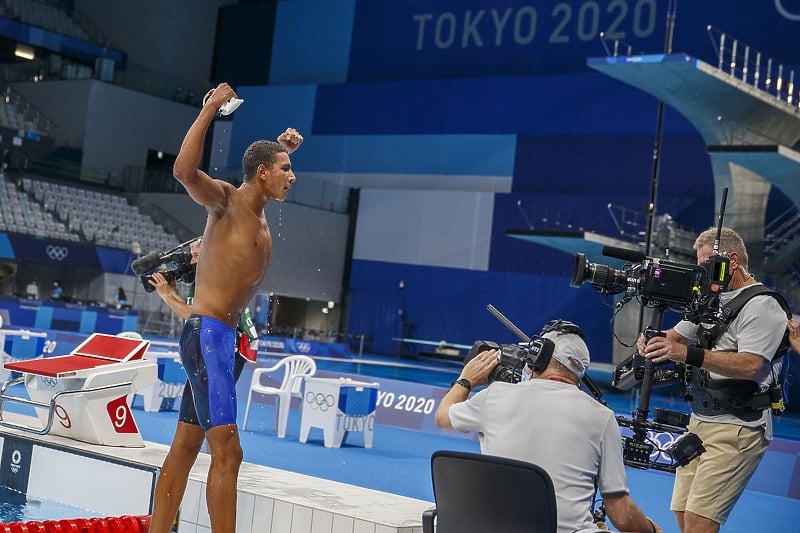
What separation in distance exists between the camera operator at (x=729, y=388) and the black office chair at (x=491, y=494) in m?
1.42

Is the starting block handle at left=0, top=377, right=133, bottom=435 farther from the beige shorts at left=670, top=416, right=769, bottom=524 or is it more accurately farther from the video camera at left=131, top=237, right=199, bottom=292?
the beige shorts at left=670, top=416, right=769, bottom=524

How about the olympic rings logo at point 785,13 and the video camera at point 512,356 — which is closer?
the video camera at point 512,356

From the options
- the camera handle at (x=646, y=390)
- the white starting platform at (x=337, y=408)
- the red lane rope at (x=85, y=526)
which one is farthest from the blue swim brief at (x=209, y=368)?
the white starting platform at (x=337, y=408)

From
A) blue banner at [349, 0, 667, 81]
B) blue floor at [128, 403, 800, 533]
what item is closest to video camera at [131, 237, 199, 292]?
blue floor at [128, 403, 800, 533]

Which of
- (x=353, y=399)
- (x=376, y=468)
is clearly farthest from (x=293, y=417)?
(x=376, y=468)

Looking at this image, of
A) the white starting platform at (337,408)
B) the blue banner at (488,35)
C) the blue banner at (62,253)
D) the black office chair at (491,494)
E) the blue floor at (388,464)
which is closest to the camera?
the black office chair at (491,494)

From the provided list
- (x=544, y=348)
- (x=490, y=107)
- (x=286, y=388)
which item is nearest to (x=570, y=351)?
(x=544, y=348)

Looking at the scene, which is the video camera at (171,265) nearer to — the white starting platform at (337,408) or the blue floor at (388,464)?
the blue floor at (388,464)

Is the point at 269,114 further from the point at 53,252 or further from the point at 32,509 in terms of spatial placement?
the point at 32,509

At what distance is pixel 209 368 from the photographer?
A: 11.8 ft

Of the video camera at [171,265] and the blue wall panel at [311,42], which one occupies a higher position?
the blue wall panel at [311,42]

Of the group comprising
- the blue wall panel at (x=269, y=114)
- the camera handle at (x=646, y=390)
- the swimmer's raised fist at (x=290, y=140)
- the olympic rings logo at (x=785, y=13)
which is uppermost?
the olympic rings logo at (x=785, y=13)

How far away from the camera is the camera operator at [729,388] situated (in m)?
3.87

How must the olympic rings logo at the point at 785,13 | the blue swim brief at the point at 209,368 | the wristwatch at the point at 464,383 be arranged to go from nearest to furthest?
the wristwatch at the point at 464,383 → the blue swim brief at the point at 209,368 → the olympic rings logo at the point at 785,13
